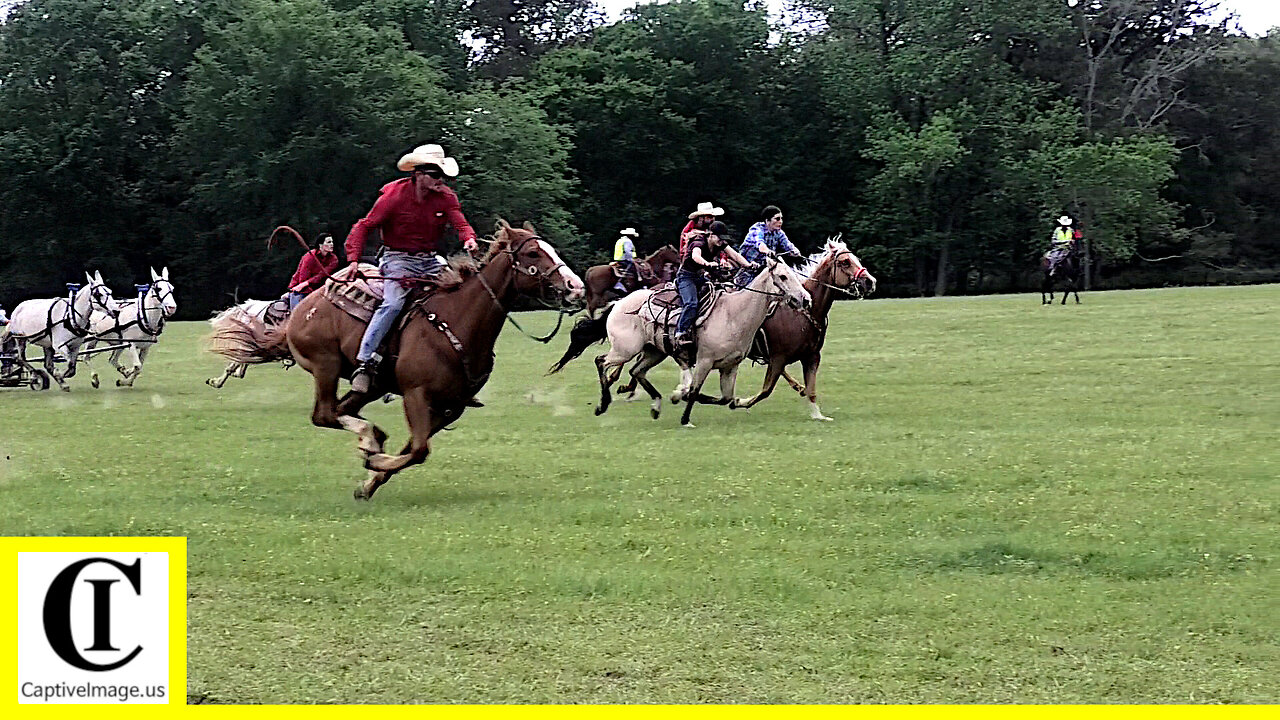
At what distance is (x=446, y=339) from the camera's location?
1209cm

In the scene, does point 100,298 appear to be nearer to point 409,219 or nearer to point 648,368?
point 648,368

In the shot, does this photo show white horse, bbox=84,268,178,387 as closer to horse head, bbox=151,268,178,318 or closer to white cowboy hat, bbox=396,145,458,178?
horse head, bbox=151,268,178,318

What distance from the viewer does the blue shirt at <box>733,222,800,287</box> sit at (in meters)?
17.9

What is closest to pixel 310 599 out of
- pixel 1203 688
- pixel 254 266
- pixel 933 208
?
pixel 1203 688

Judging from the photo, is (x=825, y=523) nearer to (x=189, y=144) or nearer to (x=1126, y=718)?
(x=1126, y=718)

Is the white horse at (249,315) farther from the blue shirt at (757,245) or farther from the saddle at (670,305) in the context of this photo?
the blue shirt at (757,245)

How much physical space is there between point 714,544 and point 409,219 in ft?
12.3

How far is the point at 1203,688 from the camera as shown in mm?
6895

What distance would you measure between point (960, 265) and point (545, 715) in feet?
205

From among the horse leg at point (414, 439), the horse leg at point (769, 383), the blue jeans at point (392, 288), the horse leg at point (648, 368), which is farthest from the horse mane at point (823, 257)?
the horse leg at point (414, 439)

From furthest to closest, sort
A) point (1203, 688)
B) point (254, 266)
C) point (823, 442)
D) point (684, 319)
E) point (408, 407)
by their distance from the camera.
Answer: point (254, 266) < point (684, 319) < point (823, 442) < point (408, 407) < point (1203, 688)

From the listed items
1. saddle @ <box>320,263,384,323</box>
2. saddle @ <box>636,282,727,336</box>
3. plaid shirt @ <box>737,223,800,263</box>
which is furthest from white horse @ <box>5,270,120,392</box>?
saddle @ <box>320,263,384,323</box>

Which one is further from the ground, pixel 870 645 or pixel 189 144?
pixel 189 144

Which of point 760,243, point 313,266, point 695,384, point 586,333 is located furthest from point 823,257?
point 313,266
